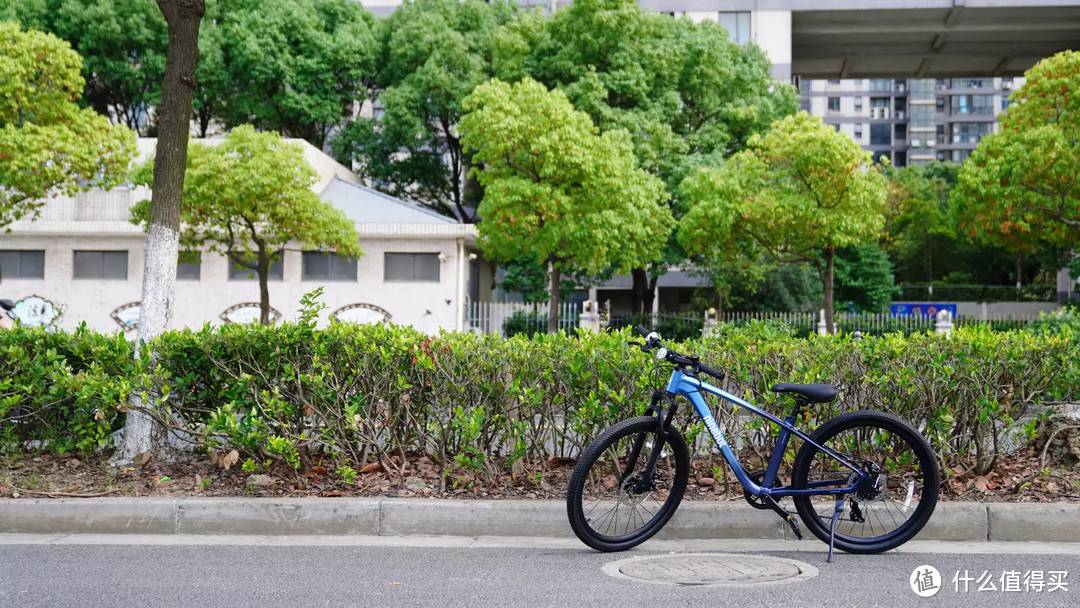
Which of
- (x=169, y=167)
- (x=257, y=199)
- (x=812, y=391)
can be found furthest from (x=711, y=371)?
(x=257, y=199)

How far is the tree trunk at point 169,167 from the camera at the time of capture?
699 centimetres

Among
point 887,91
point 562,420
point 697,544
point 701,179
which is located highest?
point 887,91

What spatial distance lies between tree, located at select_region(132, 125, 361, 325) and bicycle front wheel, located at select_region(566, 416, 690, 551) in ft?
57.8

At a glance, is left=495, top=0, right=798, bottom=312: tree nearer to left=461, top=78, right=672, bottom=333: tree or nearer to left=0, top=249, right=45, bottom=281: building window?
left=461, top=78, right=672, bottom=333: tree

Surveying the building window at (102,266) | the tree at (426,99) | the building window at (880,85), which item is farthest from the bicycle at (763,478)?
the building window at (880,85)

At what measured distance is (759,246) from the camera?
2572 cm

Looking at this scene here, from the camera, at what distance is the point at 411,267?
26875 mm

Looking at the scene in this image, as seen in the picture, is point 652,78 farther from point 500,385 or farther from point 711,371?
point 711,371

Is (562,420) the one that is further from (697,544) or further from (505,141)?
(505,141)

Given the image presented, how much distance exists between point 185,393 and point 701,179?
20156 mm

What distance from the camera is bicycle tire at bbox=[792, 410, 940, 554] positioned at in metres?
4.95

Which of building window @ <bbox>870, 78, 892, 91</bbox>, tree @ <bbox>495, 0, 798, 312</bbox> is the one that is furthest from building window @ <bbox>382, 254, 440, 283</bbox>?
building window @ <bbox>870, 78, 892, 91</bbox>

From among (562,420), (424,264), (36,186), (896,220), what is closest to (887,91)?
(896,220)

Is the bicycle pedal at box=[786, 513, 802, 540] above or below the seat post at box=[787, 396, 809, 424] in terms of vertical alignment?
below
